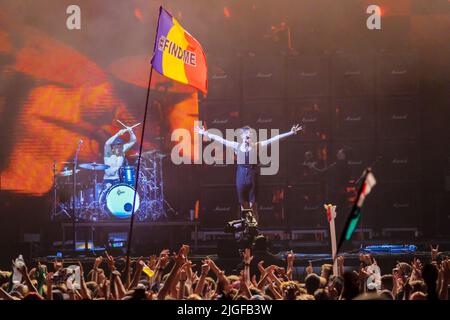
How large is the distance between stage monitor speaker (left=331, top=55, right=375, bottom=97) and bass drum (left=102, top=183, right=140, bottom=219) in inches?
178

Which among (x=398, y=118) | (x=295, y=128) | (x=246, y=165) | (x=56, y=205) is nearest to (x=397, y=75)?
(x=398, y=118)

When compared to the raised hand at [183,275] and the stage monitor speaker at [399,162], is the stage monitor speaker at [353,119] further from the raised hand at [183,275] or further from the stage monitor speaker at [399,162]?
the raised hand at [183,275]

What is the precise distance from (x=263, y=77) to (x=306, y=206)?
2.71 metres

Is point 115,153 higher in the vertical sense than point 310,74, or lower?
lower

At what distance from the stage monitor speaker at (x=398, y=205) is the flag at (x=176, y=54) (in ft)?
19.5

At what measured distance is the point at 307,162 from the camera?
1520 centimetres

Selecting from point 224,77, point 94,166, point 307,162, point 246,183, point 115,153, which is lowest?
point 246,183

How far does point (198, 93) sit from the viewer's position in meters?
15.4

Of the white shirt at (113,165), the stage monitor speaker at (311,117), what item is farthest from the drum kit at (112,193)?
the stage monitor speaker at (311,117)

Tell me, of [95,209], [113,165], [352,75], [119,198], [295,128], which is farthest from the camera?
[352,75]

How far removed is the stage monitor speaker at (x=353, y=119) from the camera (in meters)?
15.3

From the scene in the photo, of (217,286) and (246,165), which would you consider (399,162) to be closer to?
(246,165)

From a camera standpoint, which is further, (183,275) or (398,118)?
(398,118)

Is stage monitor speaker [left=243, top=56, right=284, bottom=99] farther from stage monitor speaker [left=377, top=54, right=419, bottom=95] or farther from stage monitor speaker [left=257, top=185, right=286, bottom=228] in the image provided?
stage monitor speaker [left=377, top=54, right=419, bottom=95]
